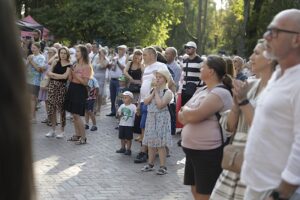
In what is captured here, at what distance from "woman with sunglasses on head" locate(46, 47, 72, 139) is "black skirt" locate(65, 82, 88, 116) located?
27 cm

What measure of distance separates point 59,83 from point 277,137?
742 cm

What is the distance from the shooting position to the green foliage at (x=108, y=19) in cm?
3503

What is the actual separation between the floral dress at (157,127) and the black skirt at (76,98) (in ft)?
6.88

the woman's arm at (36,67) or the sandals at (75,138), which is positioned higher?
the woman's arm at (36,67)

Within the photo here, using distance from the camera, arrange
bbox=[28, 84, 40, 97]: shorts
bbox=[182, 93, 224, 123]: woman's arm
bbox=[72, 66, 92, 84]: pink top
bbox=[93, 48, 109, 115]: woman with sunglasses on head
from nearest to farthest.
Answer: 1. bbox=[28, 84, 40, 97]: shorts
2. bbox=[182, 93, 224, 123]: woman's arm
3. bbox=[72, 66, 92, 84]: pink top
4. bbox=[93, 48, 109, 115]: woman with sunglasses on head

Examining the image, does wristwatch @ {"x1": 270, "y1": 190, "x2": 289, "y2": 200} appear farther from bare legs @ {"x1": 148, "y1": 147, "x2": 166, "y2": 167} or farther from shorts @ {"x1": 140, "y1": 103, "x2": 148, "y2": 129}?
shorts @ {"x1": 140, "y1": 103, "x2": 148, "y2": 129}

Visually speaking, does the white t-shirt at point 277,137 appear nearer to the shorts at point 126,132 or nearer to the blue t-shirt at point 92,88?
the shorts at point 126,132

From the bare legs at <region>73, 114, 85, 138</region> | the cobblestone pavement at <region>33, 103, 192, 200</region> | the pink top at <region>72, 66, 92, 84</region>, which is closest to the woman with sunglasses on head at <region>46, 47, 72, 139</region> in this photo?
the pink top at <region>72, 66, 92, 84</region>

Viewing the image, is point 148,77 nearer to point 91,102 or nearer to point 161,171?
point 161,171

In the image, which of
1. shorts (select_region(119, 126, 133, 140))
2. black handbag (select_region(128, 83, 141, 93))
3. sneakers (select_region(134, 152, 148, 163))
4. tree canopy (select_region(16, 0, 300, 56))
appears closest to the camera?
sneakers (select_region(134, 152, 148, 163))

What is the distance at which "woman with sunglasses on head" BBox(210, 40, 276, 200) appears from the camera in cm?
386

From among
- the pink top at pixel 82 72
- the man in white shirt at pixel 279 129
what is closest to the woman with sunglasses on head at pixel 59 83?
the pink top at pixel 82 72

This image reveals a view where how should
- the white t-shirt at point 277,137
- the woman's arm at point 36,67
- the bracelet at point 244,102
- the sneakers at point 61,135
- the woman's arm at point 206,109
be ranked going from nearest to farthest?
the white t-shirt at point 277,137 < the bracelet at point 244,102 < the woman's arm at point 206,109 < the sneakers at point 61,135 < the woman's arm at point 36,67

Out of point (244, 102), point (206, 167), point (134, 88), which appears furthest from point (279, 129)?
point (134, 88)
